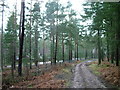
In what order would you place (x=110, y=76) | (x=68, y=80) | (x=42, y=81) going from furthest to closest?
(x=42, y=81) < (x=110, y=76) < (x=68, y=80)

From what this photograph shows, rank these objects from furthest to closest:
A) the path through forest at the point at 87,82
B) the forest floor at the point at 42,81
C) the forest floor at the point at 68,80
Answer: the forest floor at the point at 42,81
the forest floor at the point at 68,80
the path through forest at the point at 87,82

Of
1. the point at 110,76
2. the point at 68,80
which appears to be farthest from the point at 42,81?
the point at 110,76

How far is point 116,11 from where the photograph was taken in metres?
Result: 9.59

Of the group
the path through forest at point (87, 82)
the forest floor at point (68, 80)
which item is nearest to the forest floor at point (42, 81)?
the forest floor at point (68, 80)

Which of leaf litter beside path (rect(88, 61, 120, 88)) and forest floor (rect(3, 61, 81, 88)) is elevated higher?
leaf litter beside path (rect(88, 61, 120, 88))

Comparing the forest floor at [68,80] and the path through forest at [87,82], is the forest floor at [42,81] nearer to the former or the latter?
the forest floor at [68,80]

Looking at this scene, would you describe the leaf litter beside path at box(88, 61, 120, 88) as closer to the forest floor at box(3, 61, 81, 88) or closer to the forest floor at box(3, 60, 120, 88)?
the forest floor at box(3, 60, 120, 88)

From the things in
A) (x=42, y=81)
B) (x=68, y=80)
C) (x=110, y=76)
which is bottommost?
(x=42, y=81)

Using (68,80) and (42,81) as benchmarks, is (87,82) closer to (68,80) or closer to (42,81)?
(68,80)

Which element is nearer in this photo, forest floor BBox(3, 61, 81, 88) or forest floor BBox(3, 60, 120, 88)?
forest floor BBox(3, 60, 120, 88)

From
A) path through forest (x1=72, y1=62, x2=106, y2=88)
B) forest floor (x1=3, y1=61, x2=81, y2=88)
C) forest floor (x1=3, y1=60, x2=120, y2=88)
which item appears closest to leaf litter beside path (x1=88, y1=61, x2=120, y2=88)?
forest floor (x1=3, y1=60, x2=120, y2=88)

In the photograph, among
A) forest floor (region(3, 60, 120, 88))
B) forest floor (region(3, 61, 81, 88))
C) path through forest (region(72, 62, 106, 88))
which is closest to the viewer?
path through forest (region(72, 62, 106, 88))

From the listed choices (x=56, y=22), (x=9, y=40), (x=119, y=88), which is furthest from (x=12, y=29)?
(x=119, y=88)

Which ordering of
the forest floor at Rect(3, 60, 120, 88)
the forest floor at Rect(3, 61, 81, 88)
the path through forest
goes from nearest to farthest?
the path through forest < the forest floor at Rect(3, 60, 120, 88) < the forest floor at Rect(3, 61, 81, 88)
